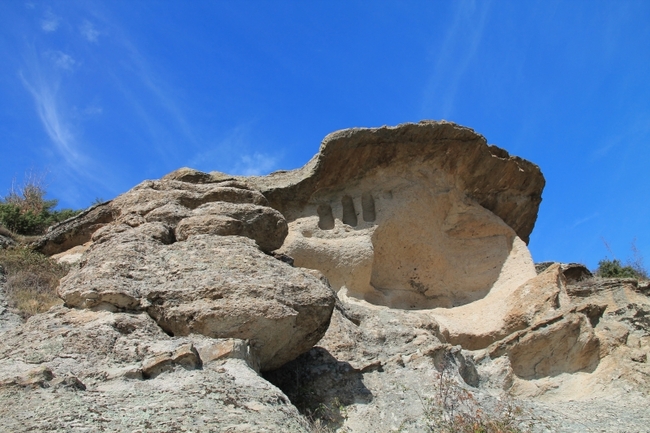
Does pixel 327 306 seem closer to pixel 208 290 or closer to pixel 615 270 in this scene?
pixel 208 290

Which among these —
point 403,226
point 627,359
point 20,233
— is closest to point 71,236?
point 20,233

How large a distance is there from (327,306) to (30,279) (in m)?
4.32

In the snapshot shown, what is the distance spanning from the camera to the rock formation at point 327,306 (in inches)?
151

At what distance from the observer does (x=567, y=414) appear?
5.78 metres

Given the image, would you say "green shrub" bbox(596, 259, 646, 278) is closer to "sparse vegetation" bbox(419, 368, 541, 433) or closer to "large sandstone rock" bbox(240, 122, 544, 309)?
"large sandstone rock" bbox(240, 122, 544, 309)

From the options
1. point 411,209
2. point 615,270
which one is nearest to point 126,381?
point 411,209

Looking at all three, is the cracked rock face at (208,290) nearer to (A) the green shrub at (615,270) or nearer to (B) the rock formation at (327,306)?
(B) the rock formation at (327,306)

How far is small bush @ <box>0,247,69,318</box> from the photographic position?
271 inches

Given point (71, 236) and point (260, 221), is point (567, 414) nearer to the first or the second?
point (260, 221)

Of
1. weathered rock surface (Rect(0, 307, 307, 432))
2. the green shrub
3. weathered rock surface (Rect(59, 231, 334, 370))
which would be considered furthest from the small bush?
the green shrub

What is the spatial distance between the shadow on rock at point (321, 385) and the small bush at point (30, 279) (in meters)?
2.97

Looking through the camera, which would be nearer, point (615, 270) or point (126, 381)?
point (126, 381)

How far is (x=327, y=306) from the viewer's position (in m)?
4.96

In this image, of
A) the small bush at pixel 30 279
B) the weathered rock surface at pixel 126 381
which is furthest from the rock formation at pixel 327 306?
the small bush at pixel 30 279
